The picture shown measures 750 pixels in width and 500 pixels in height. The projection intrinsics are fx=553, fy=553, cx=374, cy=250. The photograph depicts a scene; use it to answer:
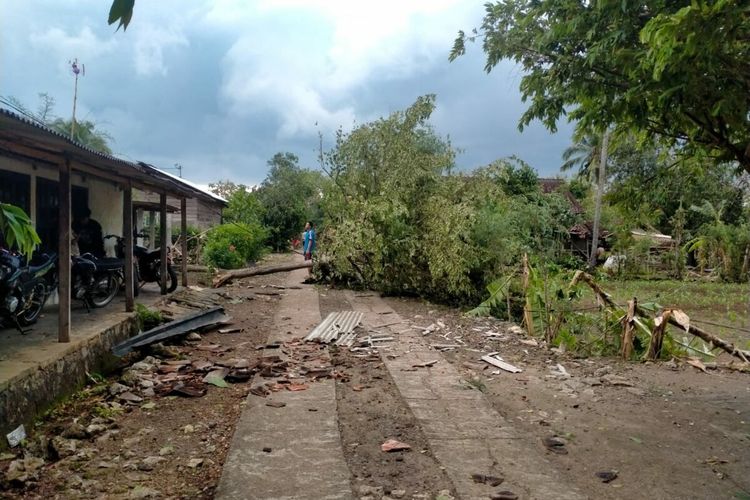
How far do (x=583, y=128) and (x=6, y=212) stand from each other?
5105 millimetres

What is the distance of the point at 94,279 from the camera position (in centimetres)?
859

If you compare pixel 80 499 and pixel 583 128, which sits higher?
pixel 583 128

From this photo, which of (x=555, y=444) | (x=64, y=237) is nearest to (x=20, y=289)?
(x=64, y=237)

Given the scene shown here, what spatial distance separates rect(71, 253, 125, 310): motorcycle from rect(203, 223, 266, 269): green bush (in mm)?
9180

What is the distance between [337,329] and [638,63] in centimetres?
585

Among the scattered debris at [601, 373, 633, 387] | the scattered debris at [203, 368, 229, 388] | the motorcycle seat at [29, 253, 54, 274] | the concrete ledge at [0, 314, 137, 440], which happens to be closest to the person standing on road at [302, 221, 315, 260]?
the motorcycle seat at [29, 253, 54, 274]

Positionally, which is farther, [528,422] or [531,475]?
[528,422]

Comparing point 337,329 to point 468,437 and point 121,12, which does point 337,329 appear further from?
point 121,12

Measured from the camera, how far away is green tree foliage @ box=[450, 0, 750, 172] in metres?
3.50

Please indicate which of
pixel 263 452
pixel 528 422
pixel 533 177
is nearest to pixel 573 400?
pixel 528 422

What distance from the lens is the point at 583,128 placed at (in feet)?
18.4

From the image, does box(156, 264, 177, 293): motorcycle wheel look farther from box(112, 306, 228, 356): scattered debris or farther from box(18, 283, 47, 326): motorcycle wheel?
box(18, 283, 47, 326): motorcycle wheel

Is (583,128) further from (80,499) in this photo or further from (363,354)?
(80,499)

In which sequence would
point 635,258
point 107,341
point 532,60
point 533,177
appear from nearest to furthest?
point 532,60 < point 107,341 < point 635,258 < point 533,177
